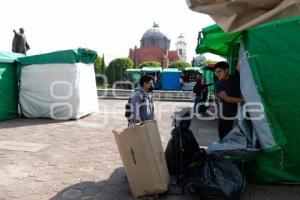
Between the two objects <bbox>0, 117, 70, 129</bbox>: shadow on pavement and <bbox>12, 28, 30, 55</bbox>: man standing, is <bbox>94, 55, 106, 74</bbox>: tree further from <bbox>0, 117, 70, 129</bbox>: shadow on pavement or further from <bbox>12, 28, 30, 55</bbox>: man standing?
<bbox>0, 117, 70, 129</bbox>: shadow on pavement

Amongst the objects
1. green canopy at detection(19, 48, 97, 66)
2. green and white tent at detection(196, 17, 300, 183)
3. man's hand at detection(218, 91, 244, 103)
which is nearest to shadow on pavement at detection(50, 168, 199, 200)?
green and white tent at detection(196, 17, 300, 183)

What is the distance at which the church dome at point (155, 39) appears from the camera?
2916 inches

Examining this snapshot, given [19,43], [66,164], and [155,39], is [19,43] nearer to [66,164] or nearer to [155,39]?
[66,164]

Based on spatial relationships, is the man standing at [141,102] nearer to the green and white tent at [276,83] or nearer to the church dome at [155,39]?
the green and white tent at [276,83]

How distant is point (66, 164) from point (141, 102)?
2128 millimetres

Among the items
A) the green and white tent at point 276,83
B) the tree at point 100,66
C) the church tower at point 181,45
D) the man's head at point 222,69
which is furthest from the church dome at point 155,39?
the green and white tent at point 276,83

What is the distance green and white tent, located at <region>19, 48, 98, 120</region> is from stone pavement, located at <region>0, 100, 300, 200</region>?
1.07 meters

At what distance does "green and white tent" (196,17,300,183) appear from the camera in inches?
190

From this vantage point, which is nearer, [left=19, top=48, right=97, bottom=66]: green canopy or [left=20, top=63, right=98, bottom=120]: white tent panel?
[left=19, top=48, right=97, bottom=66]: green canopy

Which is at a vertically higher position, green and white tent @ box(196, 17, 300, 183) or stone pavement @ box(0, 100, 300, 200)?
green and white tent @ box(196, 17, 300, 183)

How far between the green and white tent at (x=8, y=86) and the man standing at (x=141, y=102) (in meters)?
7.71

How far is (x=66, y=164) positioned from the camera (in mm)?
6141

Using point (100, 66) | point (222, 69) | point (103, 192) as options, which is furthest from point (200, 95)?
point (100, 66)

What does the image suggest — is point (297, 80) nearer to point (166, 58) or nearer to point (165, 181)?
point (165, 181)
